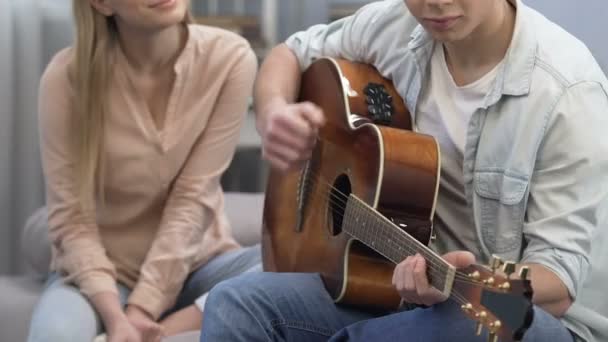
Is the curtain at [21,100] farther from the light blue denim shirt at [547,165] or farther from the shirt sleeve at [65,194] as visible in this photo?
the light blue denim shirt at [547,165]

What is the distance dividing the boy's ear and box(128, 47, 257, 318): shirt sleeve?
0.82 ft

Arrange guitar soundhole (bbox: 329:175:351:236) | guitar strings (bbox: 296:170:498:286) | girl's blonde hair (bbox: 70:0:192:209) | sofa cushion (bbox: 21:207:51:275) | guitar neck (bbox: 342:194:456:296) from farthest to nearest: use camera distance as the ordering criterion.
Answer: sofa cushion (bbox: 21:207:51:275) → girl's blonde hair (bbox: 70:0:192:209) → guitar soundhole (bbox: 329:175:351:236) → guitar strings (bbox: 296:170:498:286) → guitar neck (bbox: 342:194:456:296)

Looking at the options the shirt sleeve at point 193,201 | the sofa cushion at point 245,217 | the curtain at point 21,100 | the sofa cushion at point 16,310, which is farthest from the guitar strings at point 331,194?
the curtain at point 21,100

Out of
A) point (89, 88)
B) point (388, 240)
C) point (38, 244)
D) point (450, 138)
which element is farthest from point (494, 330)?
point (38, 244)

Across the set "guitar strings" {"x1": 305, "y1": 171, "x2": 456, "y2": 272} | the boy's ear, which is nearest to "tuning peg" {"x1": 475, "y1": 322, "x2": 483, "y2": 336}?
"guitar strings" {"x1": 305, "y1": 171, "x2": 456, "y2": 272}

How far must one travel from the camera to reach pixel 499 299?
3.07 feet

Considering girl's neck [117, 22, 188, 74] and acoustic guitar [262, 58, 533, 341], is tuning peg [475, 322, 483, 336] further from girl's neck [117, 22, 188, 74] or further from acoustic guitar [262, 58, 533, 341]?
girl's neck [117, 22, 188, 74]

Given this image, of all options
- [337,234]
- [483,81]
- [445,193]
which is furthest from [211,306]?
[483,81]

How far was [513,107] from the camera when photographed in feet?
3.92

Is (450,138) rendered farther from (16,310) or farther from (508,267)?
(16,310)

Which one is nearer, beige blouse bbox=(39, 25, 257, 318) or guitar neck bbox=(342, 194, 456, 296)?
guitar neck bbox=(342, 194, 456, 296)

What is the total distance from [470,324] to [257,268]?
2.37 ft

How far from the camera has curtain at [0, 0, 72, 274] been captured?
2363 mm

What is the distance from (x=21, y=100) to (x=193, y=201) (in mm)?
859
